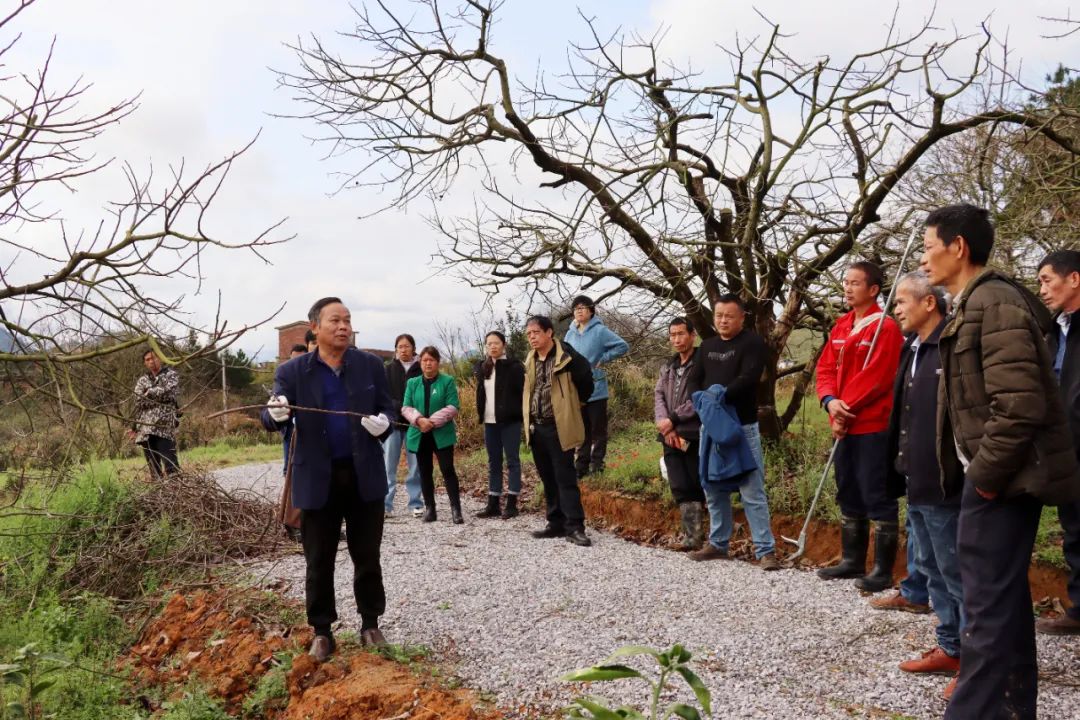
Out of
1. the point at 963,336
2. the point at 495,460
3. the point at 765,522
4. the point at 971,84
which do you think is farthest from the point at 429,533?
the point at 971,84

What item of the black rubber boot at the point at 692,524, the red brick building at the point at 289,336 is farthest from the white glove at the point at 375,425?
the red brick building at the point at 289,336

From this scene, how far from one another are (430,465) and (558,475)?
68.7 inches

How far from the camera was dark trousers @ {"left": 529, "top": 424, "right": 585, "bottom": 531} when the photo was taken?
7762mm

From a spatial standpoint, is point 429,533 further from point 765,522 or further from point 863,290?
point 863,290

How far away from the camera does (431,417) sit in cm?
854

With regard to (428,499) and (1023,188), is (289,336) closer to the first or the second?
(428,499)

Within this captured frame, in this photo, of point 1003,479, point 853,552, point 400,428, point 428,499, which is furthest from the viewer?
point 400,428

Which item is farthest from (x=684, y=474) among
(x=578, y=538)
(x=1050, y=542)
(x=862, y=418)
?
(x=1050, y=542)

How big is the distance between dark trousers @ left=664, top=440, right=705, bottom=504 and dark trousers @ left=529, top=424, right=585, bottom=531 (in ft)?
3.12

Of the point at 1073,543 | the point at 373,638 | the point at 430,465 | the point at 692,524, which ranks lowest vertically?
the point at 373,638

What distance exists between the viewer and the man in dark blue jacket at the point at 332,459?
15.0ft

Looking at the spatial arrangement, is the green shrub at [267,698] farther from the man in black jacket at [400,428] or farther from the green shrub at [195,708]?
the man in black jacket at [400,428]

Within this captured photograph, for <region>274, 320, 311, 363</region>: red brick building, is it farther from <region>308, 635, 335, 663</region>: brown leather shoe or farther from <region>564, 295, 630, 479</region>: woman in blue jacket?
<region>308, 635, 335, 663</region>: brown leather shoe

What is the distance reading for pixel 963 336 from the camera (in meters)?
3.11
